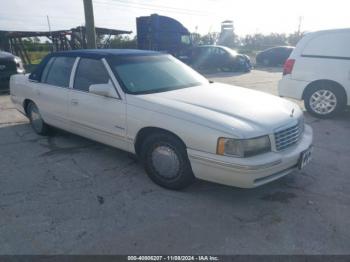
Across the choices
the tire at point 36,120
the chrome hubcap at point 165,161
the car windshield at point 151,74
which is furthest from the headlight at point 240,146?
the tire at point 36,120

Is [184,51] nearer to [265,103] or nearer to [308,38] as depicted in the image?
[308,38]

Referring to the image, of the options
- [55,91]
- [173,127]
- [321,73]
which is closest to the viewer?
[173,127]

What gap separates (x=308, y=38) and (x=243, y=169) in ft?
16.8

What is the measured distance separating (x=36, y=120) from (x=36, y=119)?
0.06 ft

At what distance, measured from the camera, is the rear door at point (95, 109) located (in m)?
4.00

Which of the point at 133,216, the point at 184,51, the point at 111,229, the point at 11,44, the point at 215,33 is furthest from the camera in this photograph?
the point at 215,33

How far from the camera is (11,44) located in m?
18.1

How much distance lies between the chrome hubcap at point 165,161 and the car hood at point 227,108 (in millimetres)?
437

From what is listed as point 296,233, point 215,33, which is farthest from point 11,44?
point 215,33

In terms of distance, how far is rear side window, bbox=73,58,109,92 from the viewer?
4270 millimetres

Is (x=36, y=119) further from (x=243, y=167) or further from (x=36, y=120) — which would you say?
(x=243, y=167)

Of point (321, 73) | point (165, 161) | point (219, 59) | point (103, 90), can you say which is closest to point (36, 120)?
point (103, 90)

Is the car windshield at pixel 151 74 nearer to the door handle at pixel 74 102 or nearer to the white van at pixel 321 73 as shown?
the door handle at pixel 74 102

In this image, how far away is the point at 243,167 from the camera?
3066 millimetres
